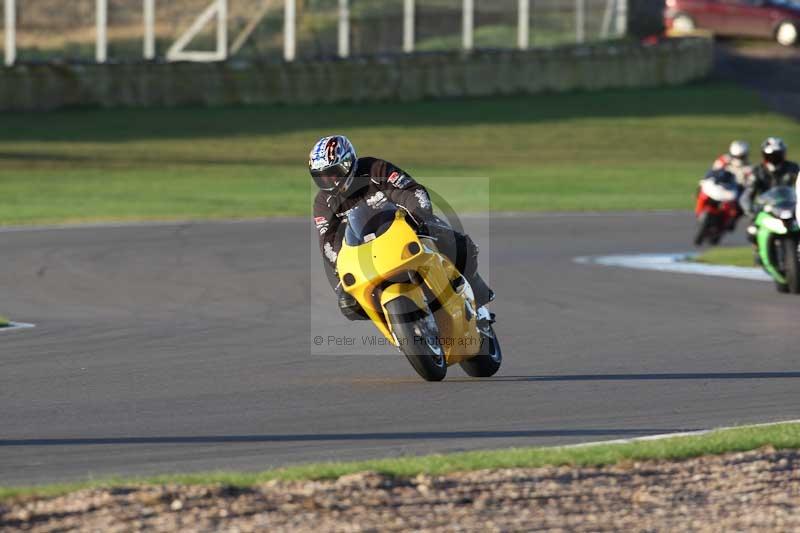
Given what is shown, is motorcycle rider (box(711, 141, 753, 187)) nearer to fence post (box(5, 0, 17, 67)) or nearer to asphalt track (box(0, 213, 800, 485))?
asphalt track (box(0, 213, 800, 485))

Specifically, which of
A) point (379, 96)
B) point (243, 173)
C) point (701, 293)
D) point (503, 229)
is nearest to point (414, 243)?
point (701, 293)

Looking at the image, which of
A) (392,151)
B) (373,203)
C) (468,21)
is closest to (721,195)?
(373,203)

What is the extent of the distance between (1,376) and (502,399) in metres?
3.35

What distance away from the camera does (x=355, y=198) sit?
10.6m

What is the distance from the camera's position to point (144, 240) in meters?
21.9

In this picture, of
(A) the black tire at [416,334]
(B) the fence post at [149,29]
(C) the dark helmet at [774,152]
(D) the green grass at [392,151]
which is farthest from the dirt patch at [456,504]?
(B) the fence post at [149,29]

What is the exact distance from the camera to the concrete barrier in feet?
121

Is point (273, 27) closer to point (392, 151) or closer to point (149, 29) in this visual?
point (149, 29)

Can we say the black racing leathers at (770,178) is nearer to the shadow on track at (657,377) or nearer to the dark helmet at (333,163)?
the shadow on track at (657,377)

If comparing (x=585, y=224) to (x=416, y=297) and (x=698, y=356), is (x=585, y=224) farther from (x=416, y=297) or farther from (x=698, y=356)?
(x=416, y=297)

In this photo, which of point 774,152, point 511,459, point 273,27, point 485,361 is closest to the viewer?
point 511,459

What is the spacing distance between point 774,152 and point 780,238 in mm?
2252

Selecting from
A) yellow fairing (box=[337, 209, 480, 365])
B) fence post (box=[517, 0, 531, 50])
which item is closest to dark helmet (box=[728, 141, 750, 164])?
Result: yellow fairing (box=[337, 209, 480, 365])

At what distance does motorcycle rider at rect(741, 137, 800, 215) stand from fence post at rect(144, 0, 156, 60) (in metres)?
20.4
